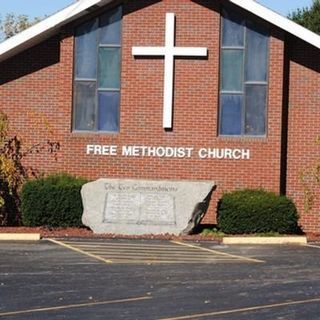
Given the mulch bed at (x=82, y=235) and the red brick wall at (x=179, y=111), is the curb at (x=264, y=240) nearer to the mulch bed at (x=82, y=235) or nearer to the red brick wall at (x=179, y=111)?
the mulch bed at (x=82, y=235)

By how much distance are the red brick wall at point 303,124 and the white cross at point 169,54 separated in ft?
8.29

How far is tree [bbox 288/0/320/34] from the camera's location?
48750mm

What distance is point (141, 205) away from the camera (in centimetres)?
2072

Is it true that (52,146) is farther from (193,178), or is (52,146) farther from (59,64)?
(193,178)

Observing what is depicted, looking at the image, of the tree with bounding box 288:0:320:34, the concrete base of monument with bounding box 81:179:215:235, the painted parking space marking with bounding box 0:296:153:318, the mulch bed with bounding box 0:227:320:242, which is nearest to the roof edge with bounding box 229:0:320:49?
the concrete base of monument with bounding box 81:179:215:235

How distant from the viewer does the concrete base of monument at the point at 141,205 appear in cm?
2050

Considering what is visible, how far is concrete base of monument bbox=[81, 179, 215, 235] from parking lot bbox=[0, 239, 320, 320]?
1.42 m

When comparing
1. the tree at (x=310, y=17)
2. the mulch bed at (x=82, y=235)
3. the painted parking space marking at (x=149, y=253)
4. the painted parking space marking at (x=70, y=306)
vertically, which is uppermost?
the tree at (x=310, y=17)

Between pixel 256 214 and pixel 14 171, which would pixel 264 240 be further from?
pixel 14 171

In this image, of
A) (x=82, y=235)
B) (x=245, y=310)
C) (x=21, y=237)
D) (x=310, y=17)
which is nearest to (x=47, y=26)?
(x=82, y=235)

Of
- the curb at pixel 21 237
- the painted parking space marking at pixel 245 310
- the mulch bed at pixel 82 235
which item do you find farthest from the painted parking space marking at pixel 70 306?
the mulch bed at pixel 82 235

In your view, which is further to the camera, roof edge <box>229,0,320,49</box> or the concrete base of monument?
roof edge <box>229,0,320,49</box>

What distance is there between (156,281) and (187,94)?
995 cm

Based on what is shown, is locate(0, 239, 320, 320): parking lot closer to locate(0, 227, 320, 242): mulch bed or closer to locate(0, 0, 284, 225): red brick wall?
locate(0, 227, 320, 242): mulch bed
